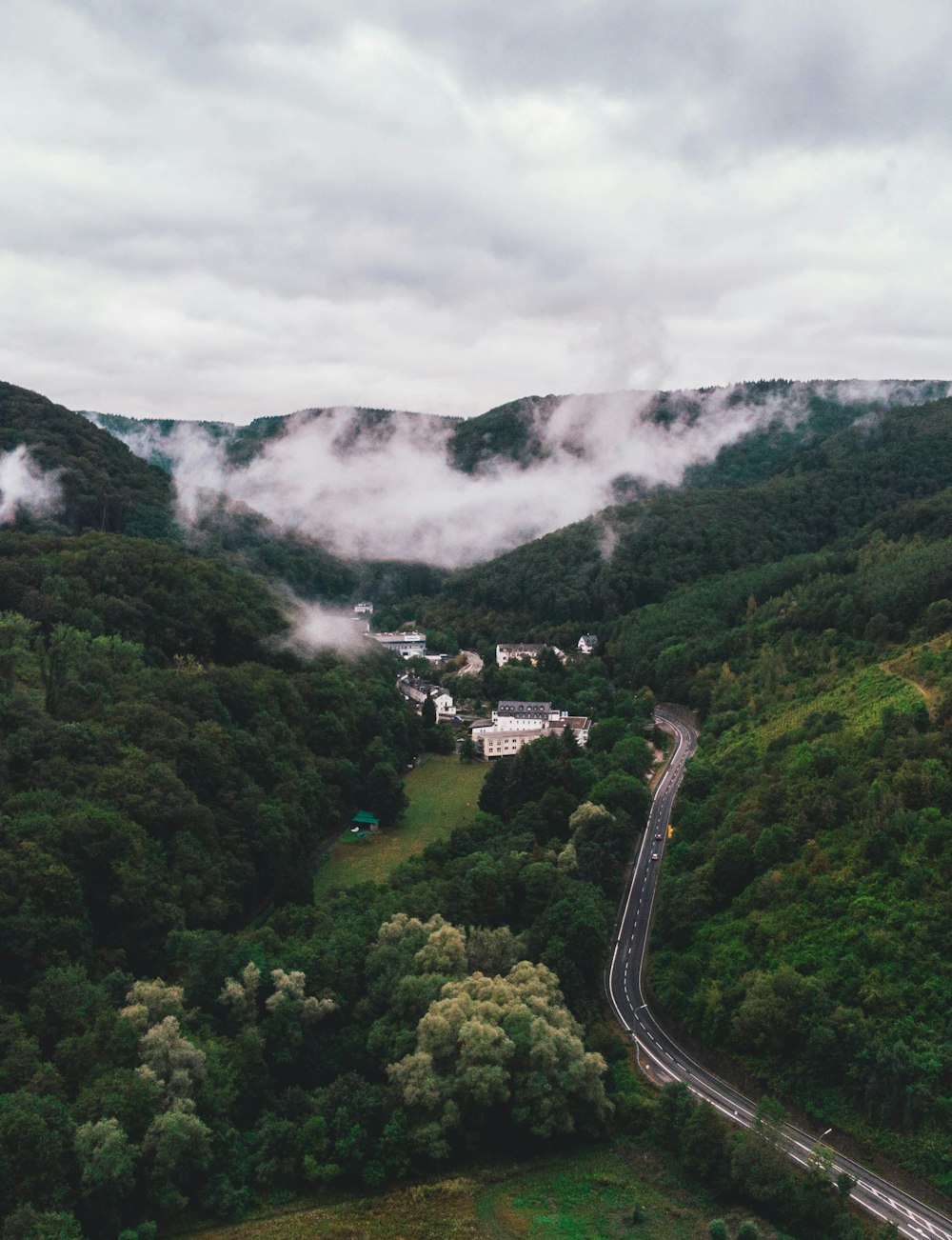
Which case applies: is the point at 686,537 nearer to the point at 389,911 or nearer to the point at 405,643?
the point at 405,643

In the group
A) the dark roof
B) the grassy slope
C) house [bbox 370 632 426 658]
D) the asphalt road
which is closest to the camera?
the grassy slope

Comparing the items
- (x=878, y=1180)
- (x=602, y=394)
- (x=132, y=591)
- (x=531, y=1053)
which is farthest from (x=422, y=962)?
(x=602, y=394)

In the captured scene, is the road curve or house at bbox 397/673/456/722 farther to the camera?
house at bbox 397/673/456/722

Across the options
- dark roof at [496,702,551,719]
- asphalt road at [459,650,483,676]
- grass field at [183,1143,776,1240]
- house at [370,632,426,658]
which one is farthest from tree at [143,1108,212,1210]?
house at [370,632,426,658]

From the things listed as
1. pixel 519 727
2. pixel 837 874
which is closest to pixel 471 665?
pixel 519 727

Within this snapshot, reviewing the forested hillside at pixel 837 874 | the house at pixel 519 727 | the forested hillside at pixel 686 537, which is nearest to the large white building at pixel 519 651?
the forested hillside at pixel 686 537

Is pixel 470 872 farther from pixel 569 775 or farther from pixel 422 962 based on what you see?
pixel 569 775

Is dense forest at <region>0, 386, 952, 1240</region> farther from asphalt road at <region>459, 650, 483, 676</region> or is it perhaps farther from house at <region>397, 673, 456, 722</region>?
asphalt road at <region>459, 650, 483, 676</region>
